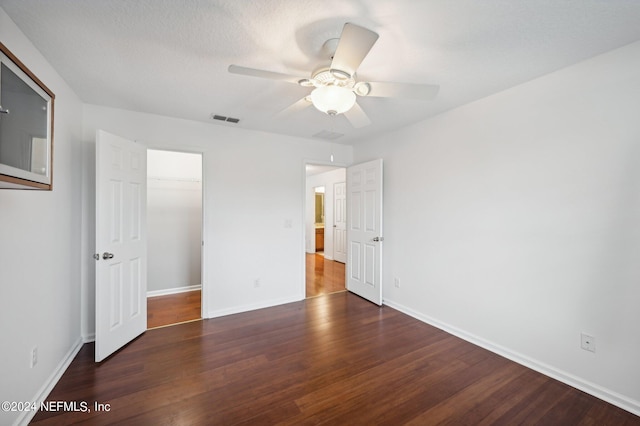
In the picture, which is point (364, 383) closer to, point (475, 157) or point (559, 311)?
point (559, 311)

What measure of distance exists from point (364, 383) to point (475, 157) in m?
2.32

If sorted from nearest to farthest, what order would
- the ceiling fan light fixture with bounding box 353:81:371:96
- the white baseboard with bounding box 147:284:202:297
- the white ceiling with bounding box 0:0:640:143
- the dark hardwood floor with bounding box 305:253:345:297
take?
the white ceiling with bounding box 0:0:640:143 < the ceiling fan light fixture with bounding box 353:81:371:96 < the white baseboard with bounding box 147:284:202:297 < the dark hardwood floor with bounding box 305:253:345:297

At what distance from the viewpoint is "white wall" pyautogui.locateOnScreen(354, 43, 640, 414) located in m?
1.80

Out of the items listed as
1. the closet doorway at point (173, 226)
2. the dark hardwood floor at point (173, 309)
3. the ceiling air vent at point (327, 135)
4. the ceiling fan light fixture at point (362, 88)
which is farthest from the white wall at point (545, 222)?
the closet doorway at point (173, 226)

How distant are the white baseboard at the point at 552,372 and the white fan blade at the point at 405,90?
2.34 meters

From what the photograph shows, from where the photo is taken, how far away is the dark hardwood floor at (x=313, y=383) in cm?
171

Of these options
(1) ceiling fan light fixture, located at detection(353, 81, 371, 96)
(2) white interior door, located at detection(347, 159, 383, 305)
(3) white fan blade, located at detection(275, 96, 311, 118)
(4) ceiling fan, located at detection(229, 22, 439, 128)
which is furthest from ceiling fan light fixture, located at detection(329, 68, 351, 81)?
(2) white interior door, located at detection(347, 159, 383, 305)

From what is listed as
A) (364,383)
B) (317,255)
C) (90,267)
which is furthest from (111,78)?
(317,255)

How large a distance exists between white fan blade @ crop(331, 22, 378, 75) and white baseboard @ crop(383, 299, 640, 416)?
2.71m

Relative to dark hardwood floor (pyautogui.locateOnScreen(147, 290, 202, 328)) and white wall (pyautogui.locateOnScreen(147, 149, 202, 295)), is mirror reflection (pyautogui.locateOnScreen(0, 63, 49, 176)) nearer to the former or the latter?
dark hardwood floor (pyautogui.locateOnScreen(147, 290, 202, 328))

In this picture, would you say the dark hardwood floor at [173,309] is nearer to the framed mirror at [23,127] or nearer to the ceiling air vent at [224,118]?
the framed mirror at [23,127]

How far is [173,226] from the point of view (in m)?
4.16

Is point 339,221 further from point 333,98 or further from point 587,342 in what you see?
point 333,98

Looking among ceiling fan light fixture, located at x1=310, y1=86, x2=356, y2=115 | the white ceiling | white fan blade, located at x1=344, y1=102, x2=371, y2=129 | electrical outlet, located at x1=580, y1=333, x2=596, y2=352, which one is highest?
the white ceiling
